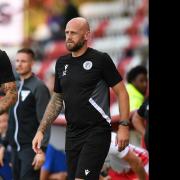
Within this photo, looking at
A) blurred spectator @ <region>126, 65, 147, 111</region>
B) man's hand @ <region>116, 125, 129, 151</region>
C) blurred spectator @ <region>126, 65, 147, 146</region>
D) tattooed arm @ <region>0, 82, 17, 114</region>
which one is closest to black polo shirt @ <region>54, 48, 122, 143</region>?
man's hand @ <region>116, 125, 129, 151</region>

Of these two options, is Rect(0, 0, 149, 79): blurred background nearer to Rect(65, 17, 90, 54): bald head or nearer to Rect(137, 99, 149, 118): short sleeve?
Rect(137, 99, 149, 118): short sleeve

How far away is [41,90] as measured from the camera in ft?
37.3

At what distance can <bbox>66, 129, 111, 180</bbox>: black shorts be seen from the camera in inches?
362

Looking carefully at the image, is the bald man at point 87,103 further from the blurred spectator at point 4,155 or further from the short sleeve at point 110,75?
the blurred spectator at point 4,155

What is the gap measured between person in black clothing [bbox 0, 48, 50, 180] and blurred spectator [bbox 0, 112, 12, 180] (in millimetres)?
455

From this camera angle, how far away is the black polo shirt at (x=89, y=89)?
30.6ft

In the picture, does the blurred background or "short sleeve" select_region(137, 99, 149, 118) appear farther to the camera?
the blurred background

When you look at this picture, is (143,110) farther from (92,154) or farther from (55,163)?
(92,154)

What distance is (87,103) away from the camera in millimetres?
9328

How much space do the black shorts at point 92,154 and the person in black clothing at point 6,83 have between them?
2.67 ft

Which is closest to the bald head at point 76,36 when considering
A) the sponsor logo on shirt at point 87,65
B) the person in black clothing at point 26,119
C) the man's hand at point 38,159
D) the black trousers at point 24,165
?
the sponsor logo on shirt at point 87,65
